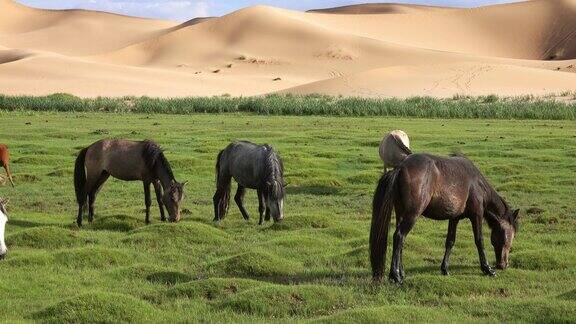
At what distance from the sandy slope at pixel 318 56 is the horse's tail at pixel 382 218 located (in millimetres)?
67644

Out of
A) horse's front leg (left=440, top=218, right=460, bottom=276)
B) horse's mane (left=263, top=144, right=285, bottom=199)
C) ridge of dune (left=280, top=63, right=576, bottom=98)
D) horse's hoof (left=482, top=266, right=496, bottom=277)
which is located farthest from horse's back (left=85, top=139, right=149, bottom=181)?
ridge of dune (left=280, top=63, right=576, bottom=98)

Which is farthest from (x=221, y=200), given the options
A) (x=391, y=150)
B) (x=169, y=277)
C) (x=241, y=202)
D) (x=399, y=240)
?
(x=399, y=240)

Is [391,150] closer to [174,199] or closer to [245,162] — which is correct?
[245,162]

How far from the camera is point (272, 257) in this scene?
13.7 meters

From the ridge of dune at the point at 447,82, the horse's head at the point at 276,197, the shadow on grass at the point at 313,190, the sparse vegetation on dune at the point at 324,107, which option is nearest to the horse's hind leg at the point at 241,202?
the horse's head at the point at 276,197

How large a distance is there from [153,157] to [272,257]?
545 centimetres

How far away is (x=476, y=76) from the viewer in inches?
3511

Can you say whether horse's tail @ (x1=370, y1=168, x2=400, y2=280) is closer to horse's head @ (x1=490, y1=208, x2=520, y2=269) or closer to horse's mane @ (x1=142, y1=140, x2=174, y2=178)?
horse's head @ (x1=490, y1=208, x2=520, y2=269)

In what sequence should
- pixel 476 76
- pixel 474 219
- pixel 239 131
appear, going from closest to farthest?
pixel 474 219, pixel 239 131, pixel 476 76

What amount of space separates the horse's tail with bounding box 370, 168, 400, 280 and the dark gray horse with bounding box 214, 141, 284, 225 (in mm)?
5471

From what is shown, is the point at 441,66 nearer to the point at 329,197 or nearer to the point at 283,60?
the point at 283,60

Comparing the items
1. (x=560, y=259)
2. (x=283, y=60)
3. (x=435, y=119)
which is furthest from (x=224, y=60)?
(x=560, y=259)

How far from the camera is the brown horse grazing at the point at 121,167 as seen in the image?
1831 centimetres

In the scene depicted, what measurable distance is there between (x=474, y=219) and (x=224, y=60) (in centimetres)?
13192
